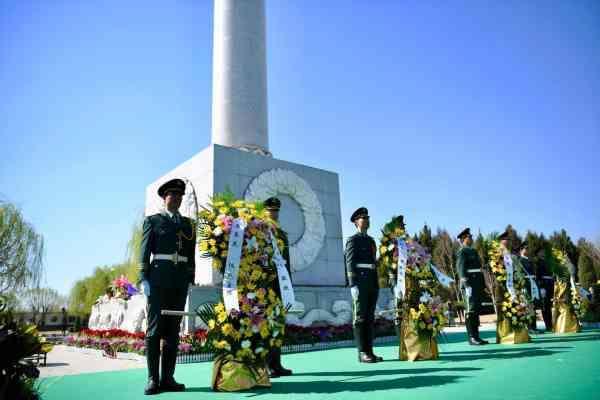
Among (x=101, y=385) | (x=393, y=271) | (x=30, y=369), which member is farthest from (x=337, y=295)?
(x=30, y=369)

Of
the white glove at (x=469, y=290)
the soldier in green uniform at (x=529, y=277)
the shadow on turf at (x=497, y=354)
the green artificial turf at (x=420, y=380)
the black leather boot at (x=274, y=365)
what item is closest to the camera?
the green artificial turf at (x=420, y=380)

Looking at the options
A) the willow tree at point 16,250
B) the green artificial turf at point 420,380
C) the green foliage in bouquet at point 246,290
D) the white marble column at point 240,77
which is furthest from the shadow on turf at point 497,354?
the willow tree at point 16,250

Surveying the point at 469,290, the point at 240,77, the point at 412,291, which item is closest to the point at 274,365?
the point at 412,291

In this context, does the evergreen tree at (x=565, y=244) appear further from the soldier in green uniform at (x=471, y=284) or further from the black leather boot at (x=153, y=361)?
the black leather boot at (x=153, y=361)

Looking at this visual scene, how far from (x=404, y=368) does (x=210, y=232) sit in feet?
9.43

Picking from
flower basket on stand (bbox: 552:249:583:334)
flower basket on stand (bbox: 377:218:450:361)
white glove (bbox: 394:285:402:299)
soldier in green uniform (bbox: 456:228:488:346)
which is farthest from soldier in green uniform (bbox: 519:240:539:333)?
white glove (bbox: 394:285:402:299)

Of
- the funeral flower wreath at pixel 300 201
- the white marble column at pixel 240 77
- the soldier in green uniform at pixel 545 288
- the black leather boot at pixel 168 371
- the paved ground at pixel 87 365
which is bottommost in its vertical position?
the paved ground at pixel 87 365

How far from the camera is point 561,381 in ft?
12.1

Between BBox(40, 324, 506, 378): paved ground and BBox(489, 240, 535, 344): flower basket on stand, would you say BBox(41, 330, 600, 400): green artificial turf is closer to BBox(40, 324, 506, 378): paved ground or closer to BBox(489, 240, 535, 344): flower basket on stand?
BBox(489, 240, 535, 344): flower basket on stand

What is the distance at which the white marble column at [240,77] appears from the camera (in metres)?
12.5

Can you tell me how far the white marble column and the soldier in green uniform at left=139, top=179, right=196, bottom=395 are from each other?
7.81 metres

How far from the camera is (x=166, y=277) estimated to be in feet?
14.7

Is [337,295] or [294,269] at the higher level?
[294,269]

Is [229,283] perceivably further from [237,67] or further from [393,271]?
[237,67]
